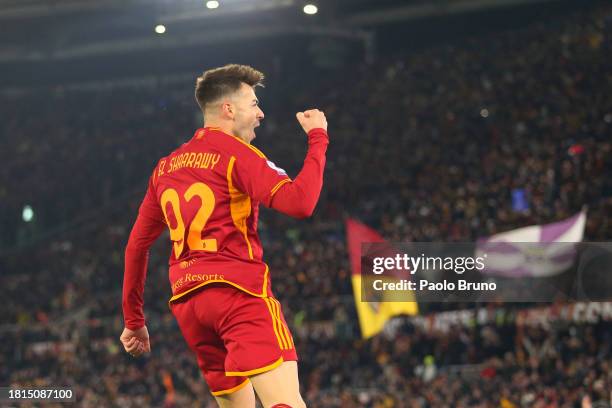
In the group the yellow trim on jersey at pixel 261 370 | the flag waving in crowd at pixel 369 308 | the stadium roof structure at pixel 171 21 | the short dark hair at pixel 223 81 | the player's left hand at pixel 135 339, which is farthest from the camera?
the stadium roof structure at pixel 171 21

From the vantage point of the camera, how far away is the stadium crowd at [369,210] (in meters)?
20.0

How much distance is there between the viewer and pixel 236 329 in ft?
15.1

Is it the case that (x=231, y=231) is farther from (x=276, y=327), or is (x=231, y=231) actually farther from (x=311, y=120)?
(x=311, y=120)

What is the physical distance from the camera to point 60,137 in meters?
40.7

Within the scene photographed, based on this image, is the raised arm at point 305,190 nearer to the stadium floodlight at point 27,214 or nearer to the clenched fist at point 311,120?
the clenched fist at point 311,120

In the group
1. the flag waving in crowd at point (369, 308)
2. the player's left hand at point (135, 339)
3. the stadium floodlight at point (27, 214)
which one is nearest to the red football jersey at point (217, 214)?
the player's left hand at point (135, 339)

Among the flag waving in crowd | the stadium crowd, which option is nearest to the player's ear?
the flag waving in crowd

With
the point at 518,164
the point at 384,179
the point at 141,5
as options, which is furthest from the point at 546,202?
the point at 141,5

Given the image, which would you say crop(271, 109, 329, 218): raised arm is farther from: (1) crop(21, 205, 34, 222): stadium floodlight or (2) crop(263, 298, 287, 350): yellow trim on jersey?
(1) crop(21, 205, 34, 222): stadium floodlight

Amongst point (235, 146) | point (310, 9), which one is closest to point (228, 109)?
point (235, 146)

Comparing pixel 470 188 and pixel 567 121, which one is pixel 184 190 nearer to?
pixel 470 188

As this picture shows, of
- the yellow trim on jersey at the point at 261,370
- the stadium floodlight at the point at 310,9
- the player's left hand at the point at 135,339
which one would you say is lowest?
the yellow trim on jersey at the point at 261,370

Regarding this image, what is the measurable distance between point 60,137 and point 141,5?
10213mm

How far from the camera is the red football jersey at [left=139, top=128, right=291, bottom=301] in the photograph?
464cm
